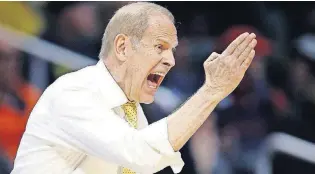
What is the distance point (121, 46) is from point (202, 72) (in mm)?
1346

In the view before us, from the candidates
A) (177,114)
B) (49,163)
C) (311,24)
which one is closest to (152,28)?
(177,114)

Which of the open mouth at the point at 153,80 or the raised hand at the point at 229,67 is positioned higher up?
the raised hand at the point at 229,67

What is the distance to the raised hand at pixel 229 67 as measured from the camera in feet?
4.66

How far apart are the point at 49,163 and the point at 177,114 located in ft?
1.12

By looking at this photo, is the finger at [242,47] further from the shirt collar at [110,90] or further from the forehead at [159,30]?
the shirt collar at [110,90]

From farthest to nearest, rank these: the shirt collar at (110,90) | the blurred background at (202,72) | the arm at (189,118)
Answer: the blurred background at (202,72) < the shirt collar at (110,90) < the arm at (189,118)

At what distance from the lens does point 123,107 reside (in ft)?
5.41

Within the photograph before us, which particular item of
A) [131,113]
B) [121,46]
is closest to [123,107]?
[131,113]

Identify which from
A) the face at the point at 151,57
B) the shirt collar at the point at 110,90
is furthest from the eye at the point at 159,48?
the shirt collar at the point at 110,90

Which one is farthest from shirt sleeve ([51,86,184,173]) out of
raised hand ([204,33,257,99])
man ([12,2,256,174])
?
raised hand ([204,33,257,99])

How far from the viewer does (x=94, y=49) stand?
9.63 ft

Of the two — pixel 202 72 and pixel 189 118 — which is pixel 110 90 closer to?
pixel 189 118

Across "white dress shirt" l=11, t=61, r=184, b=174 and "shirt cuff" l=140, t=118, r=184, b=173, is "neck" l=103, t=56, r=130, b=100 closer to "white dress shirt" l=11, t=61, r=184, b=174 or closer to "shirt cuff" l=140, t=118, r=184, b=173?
"white dress shirt" l=11, t=61, r=184, b=174

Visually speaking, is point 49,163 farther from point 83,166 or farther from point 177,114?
point 177,114
